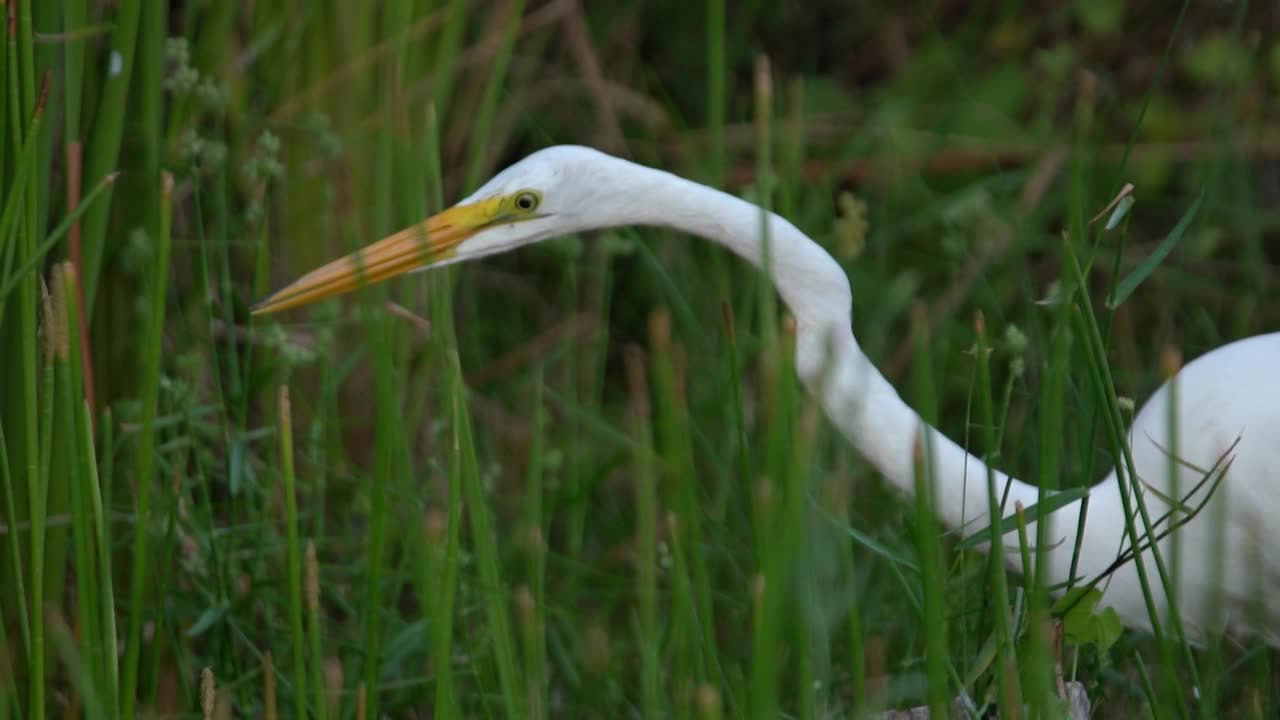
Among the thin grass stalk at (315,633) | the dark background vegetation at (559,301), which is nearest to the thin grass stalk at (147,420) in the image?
the dark background vegetation at (559,301)

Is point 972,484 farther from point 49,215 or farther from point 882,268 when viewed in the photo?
point 882,268

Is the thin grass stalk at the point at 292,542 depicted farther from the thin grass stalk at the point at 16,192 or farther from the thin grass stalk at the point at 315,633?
the thin grass stalk at the point at 16,192

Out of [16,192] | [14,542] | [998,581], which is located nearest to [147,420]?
[16,192]

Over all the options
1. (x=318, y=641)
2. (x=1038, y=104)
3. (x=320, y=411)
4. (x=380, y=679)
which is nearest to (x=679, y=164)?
(x=1038, y=104)

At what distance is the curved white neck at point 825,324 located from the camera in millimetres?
1288

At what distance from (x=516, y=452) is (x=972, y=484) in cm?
117

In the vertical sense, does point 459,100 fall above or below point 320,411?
above

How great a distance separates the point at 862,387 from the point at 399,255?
0.43 meters

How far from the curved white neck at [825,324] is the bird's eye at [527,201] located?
97mm

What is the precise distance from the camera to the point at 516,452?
2.42 m

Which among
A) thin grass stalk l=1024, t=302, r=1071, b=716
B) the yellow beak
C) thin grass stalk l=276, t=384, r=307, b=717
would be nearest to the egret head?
the yellow beak

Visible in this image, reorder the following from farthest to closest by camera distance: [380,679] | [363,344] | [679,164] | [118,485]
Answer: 1. [679,164]
2. [363,344]
3. [118,485]
4. [380,679]

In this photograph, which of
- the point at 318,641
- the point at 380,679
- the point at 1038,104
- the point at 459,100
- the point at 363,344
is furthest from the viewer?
the point at 1038,104

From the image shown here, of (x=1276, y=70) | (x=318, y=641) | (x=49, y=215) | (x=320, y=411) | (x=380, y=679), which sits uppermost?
(x=1276, y=70)
